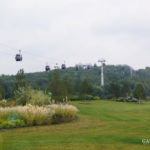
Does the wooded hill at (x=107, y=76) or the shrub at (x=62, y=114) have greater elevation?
the wooded hill at (x=107, y=76)

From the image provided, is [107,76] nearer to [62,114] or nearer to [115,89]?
[115,89]

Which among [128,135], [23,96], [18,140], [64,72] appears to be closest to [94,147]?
[128,135]

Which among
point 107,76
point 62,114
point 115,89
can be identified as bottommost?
point 62,114

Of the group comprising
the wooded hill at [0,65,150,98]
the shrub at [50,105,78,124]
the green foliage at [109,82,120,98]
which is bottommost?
the shrub at [50,105,78,124]

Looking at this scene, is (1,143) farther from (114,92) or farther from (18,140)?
(114,92)

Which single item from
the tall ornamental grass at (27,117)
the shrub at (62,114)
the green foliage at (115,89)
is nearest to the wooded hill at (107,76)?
the green foliage at (115,89)

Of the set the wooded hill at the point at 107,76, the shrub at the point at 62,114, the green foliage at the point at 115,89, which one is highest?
the wooded hill at the point at 107,76

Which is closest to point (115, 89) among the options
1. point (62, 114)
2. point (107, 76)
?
point (107, 76)

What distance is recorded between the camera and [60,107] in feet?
42.7

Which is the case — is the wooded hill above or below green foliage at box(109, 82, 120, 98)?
above

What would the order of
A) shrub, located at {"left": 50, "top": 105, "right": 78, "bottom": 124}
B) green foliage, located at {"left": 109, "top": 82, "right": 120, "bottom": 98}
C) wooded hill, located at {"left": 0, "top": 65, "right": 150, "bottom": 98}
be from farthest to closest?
1. wooded hill, located at {"left": 0, "top": 65, "right": 150, "bottom": 98}
2. green foliage, located at {"left": 109, "top": 82, "right": 120, "bottom": 98}
3. shrub, located at {"left": 50, "top": 105, "right": 78, "bottom": 124}

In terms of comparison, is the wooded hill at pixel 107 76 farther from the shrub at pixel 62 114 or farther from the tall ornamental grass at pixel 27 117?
the tall ornamental grass at pixel 27 117

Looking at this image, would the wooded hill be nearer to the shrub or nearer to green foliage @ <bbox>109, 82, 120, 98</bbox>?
green foliage @ <bbox>109, 82, 120, 98</bbox>

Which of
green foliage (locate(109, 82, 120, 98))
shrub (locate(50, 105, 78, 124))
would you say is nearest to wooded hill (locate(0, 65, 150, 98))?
green foliage (locate(109, 82, 120, 98))
